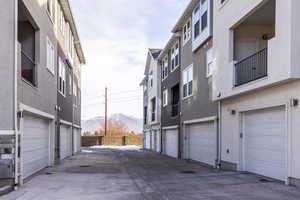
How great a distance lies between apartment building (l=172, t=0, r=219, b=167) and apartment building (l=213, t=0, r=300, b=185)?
114 cm

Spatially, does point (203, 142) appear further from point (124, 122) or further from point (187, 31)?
point (124, 122)

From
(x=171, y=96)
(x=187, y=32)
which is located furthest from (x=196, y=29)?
(x=171, y=96)

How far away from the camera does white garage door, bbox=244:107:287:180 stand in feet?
35.1

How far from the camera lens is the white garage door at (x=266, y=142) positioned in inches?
422

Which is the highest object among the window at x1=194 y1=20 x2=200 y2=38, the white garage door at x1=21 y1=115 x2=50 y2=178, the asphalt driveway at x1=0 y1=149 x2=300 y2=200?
the window at x1=194 y1=20 x2=200 y2=38

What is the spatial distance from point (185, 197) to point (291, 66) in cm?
448

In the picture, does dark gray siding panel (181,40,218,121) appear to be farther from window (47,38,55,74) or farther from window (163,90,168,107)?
window (47,38,55,74)

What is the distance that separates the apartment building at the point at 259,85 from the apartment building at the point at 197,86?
3.73ft

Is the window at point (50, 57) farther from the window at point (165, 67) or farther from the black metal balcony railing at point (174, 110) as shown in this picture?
the window at point (165, 67)

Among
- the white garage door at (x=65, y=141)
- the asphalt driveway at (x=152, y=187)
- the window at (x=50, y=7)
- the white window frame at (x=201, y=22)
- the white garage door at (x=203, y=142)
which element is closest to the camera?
the asphalt driveway at (x=152, y=187)

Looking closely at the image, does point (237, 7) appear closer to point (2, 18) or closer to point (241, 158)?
point (241, 158)

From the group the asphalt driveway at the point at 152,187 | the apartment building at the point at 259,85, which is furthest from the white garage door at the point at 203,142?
the asphalt driveway at the point at 152,187

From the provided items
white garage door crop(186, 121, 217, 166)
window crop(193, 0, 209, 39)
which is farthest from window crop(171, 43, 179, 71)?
white garage door crop(186, 121, 217, 166)

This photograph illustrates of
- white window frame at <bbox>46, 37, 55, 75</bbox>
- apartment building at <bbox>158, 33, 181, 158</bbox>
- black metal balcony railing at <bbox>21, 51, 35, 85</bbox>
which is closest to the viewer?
black metal balcony railing at <bbox>21, 51, 35, 85</bbox>
